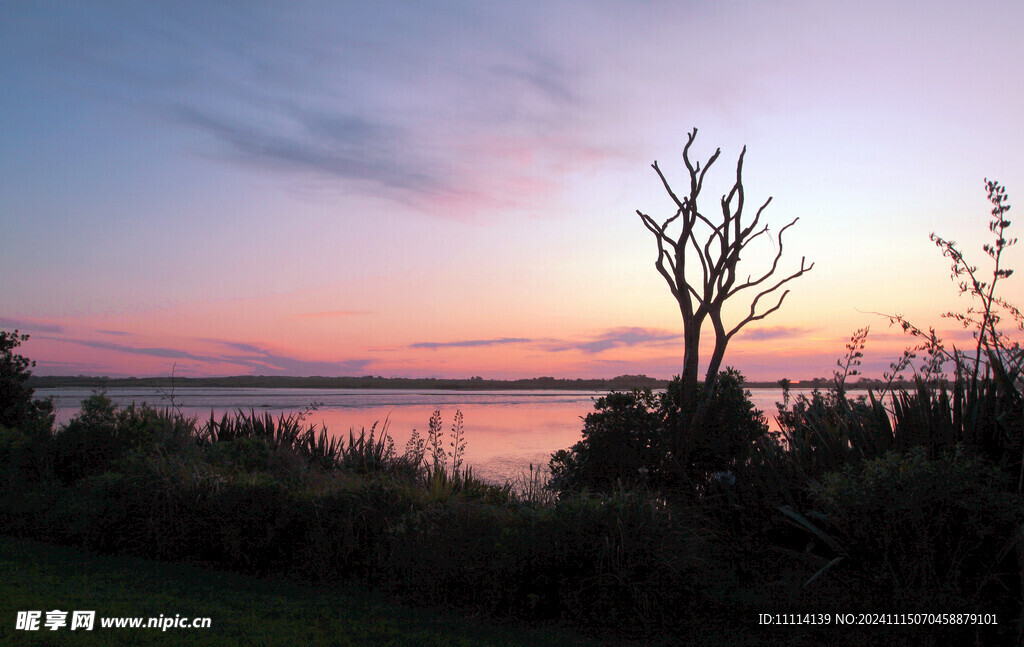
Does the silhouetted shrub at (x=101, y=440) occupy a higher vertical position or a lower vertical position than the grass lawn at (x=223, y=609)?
higher

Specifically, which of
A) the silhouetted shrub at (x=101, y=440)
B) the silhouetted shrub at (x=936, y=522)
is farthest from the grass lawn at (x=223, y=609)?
the silhouetted shrub at (x=101, y=440)

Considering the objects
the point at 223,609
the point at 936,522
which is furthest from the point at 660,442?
the point at 223,609

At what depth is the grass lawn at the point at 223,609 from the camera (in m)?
5.15

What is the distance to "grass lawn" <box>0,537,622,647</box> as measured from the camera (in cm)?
515

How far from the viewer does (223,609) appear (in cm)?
584

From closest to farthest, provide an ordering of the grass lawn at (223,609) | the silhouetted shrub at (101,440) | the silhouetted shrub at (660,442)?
the grass lawn at (223,609) < the silhouetted shrub at (660,442) < the silhouetted shrub at (101,440)

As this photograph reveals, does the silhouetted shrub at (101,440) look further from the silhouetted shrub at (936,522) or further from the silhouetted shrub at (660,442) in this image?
the silhouetted shrub at (936,522)

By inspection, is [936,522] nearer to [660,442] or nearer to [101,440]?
[660,442]

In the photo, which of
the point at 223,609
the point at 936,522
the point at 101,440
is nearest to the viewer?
the point at 936,522

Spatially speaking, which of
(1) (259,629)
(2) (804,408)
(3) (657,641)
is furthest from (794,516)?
(1) (259,629)

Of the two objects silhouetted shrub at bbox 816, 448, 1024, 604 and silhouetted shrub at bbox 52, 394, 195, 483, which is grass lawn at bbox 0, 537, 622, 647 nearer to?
silhouetted shrub at bbox 816, 448, 1024, 604

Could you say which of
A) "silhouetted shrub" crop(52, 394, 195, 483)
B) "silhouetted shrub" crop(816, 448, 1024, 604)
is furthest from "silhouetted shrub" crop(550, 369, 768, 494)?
"silhouetted shrub" crop(52, 394, 195, 483)

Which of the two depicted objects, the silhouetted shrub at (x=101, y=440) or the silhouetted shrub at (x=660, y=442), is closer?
the silhouetted shrub at (x=660, y=442)

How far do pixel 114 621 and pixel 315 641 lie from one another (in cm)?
166
